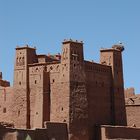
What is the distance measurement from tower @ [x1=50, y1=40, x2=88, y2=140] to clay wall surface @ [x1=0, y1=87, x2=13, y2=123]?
5.30m

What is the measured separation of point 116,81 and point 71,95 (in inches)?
313

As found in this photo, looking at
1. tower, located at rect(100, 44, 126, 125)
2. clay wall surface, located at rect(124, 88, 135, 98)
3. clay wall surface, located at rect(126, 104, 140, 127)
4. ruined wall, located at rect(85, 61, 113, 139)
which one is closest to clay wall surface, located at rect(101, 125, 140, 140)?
ruined wall, located at rect(85, 61, 113, 139)

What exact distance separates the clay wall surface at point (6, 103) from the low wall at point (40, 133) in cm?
736

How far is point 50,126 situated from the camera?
1907 inches

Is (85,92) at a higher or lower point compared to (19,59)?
lower

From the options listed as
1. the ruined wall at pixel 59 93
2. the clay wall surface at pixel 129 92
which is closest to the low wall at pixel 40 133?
the ruined wall at pixel 59 93

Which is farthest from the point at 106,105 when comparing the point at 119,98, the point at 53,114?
the point at 53,114

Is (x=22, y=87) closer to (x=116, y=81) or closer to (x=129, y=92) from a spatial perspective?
(x=116, y=81)

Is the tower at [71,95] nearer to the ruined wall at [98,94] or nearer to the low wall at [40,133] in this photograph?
the low wall at [40,133]

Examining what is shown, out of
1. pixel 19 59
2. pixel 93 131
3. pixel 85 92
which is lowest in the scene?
pixel 93 131

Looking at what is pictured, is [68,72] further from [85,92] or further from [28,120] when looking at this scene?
[28,120]

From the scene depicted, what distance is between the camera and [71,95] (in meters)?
51.2

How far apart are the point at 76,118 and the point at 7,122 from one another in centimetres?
722

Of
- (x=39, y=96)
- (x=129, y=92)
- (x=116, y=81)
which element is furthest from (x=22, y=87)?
(x=129, y=92)
